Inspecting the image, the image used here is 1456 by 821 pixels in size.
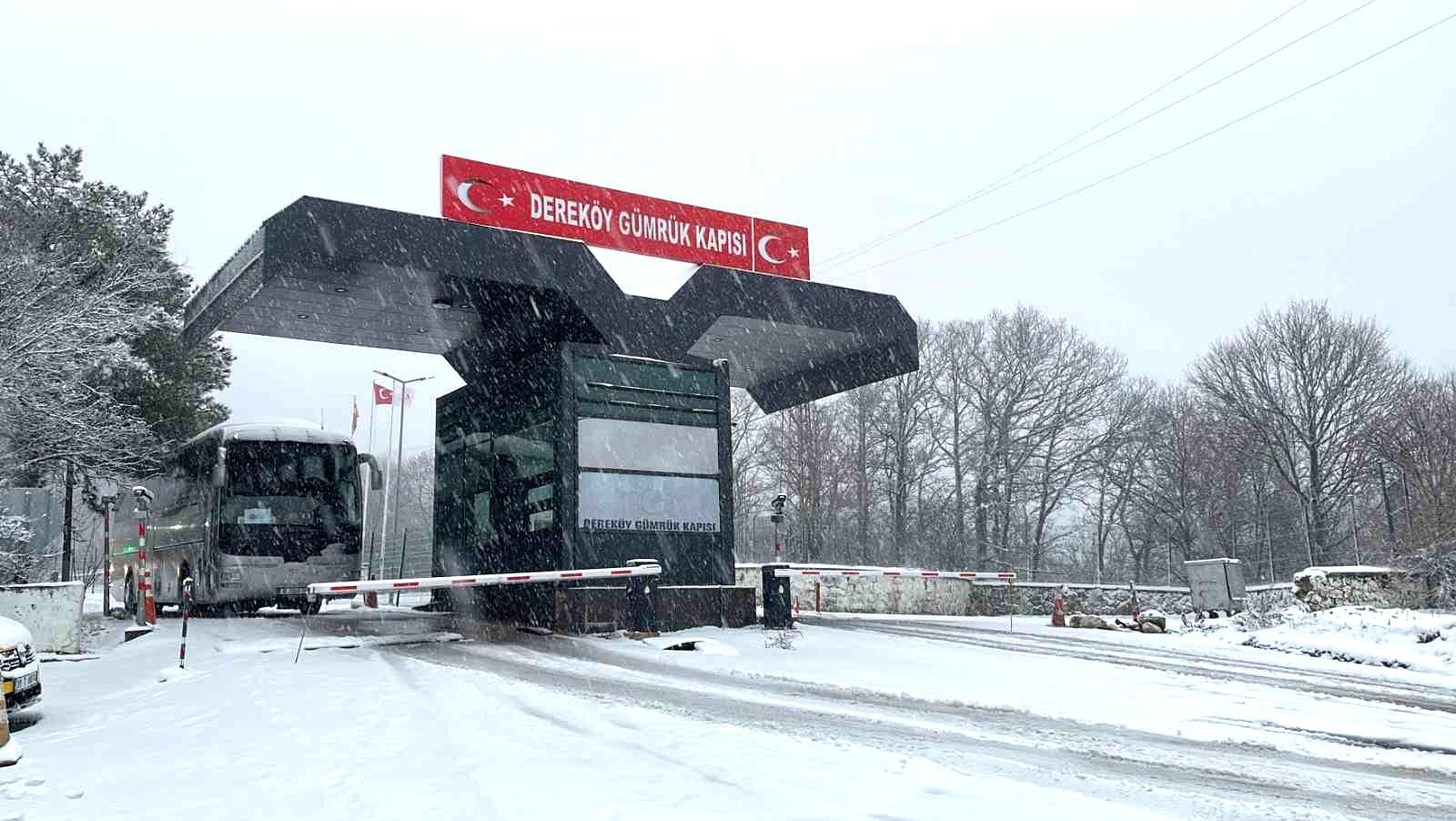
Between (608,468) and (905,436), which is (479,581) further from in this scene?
(905,436)

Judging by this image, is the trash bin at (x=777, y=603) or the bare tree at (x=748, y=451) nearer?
the trash bin at (x=777, y=603)

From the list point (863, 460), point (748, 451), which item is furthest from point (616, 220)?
point (748, 451)

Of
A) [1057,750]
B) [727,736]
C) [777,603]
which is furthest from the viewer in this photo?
[777,603]

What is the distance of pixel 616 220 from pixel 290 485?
8.71 m

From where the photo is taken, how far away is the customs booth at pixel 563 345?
1430cm

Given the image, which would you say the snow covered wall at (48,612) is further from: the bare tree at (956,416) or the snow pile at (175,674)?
the bare tree at (956,416)

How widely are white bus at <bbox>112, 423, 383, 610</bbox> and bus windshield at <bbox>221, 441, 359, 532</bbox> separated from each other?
2 cm

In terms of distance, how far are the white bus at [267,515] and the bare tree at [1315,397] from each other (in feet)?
118

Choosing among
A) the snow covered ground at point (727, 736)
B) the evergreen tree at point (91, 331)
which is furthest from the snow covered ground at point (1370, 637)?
the evergreen tree at point (91, 331)

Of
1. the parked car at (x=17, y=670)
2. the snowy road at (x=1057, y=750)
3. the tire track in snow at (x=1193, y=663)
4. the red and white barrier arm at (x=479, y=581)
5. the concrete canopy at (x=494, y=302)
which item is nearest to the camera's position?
the snowy road at (x=1057, y=750)

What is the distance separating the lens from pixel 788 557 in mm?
46469

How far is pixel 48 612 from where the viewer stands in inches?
574

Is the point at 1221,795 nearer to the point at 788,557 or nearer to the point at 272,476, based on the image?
the point at 272,476

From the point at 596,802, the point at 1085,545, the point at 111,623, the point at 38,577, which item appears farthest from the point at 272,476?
the point at 1085,545
